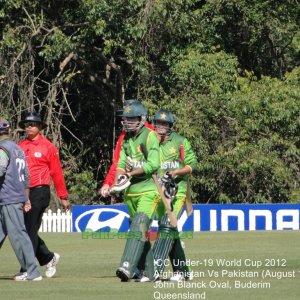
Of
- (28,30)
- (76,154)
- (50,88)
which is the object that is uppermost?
(28,30)

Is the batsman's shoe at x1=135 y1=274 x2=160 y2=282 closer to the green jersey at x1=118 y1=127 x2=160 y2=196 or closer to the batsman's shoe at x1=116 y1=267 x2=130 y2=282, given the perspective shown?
the batsman's shoe at x1=116 y1=267 x2=130 y2=282

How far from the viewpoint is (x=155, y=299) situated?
996cm

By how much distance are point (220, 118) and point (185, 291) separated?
20170mm

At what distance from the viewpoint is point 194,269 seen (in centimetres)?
1379

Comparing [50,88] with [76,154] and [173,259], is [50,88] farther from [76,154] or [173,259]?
[173,259]

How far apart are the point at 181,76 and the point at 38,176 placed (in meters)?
17.0

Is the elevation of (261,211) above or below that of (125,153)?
below

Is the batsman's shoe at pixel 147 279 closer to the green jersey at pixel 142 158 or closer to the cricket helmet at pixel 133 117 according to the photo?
the green jersey at pixel 142 158

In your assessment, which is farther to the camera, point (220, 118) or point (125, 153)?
point (220, 118)

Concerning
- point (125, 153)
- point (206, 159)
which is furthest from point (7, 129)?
point (206, 159)

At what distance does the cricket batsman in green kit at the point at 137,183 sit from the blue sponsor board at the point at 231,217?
46.9ft

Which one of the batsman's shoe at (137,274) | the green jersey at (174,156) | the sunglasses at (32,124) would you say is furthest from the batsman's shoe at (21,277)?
the green jersey at (174,156)

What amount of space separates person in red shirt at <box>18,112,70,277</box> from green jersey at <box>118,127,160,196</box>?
67.2 inches

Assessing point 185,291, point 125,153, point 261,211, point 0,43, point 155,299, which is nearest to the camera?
point 155,299
